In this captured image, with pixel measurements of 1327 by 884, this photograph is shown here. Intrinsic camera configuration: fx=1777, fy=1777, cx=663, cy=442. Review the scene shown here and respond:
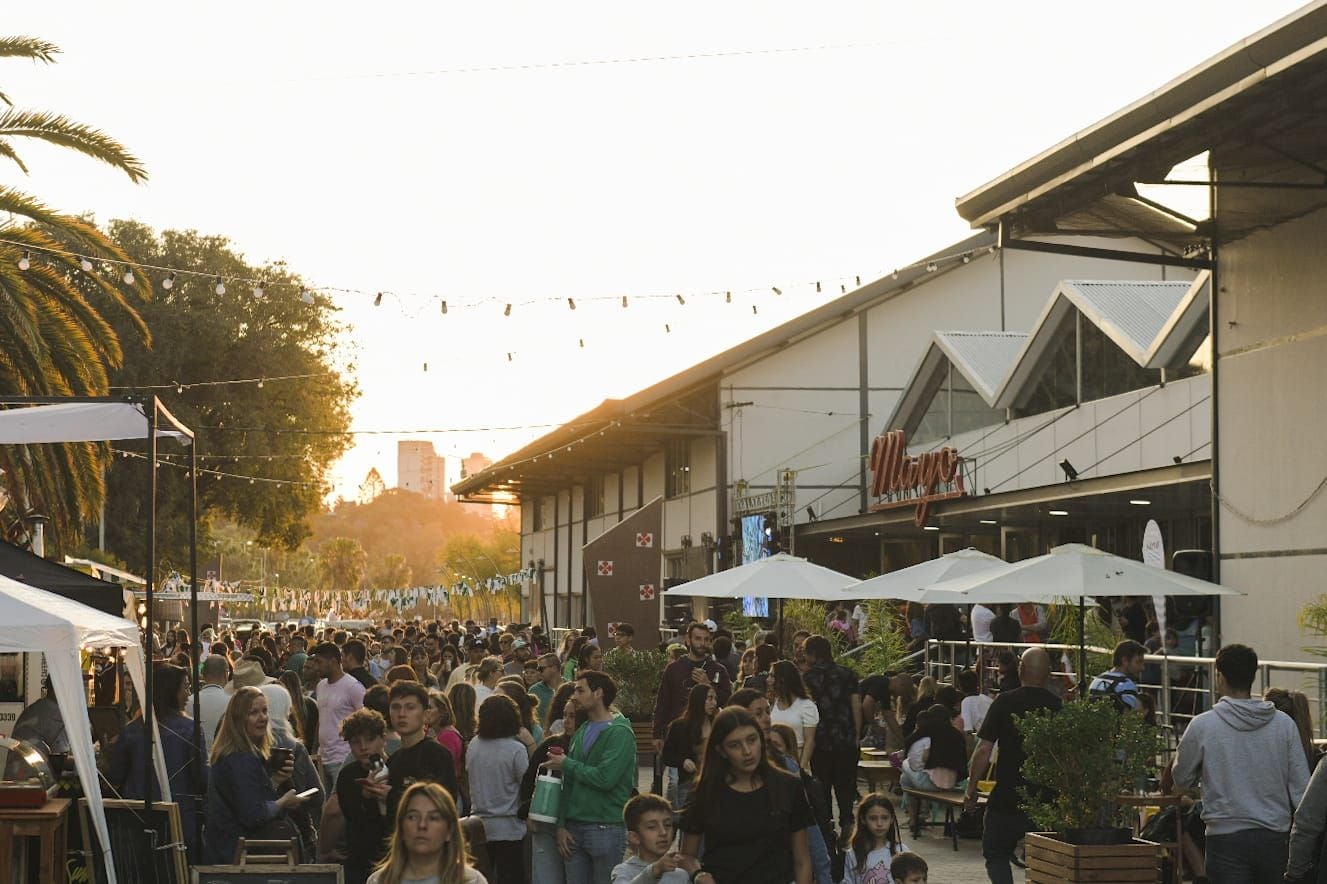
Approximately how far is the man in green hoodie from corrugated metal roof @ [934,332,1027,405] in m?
25.1

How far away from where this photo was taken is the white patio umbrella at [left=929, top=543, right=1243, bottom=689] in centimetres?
1529

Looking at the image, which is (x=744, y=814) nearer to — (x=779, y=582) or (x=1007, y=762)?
(x=1007, y=762)

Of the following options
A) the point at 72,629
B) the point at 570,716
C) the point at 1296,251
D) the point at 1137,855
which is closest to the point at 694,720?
the point at 570,716

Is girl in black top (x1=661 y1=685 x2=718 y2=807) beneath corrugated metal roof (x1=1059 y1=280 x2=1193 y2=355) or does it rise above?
beneath

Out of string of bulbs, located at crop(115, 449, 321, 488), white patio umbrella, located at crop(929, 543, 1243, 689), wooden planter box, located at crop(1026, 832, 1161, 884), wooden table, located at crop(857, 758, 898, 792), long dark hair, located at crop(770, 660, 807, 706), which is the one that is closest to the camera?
wooden planter box, located at crop(1026, 832, 1161, 884)

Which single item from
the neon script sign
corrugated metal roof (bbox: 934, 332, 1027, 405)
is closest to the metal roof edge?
the neon script sign

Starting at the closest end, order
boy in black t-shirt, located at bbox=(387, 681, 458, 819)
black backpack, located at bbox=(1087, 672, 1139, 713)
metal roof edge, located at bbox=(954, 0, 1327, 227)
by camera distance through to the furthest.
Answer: boy in black t-shirt, located at bbox=(387, 681, 458, 819) → metal roof edge, located at bbox=(954, 0, 1327, 227) → black backpack, located at bbox=(1087, 672, 1139, 713)

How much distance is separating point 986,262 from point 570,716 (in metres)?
33.0

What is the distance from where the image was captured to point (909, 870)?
8734mm

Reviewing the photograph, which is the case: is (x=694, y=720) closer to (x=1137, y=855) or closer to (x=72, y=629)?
(x=1137, y=855)

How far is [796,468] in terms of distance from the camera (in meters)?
41.8

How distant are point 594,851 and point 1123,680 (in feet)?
17.6

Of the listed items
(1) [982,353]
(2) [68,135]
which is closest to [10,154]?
(2) [68,135]

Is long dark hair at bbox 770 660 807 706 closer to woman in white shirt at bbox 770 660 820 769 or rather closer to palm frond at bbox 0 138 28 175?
woman in white shirt at bbox 770 660 820 769
